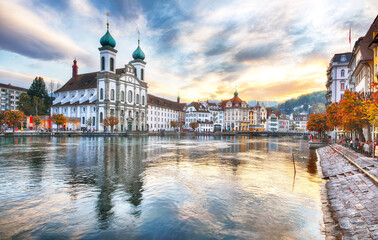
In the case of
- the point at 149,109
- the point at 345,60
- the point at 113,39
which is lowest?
the point at 149,109

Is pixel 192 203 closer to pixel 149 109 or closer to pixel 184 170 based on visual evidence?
pixel 184 170

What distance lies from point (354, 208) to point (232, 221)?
507cm

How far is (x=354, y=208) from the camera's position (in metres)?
10.1

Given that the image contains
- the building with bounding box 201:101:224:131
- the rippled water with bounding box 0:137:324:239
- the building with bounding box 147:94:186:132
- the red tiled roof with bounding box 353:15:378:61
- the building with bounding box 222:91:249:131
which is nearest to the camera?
the rippled water with bounding box 0:137:324:239

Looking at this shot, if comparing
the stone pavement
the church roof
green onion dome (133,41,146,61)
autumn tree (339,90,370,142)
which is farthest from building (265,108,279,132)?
the stone pavement

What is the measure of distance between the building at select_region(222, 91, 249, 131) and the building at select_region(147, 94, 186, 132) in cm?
2575

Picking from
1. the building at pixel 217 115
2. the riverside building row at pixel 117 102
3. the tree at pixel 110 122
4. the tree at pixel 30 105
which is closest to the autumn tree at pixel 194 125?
the riverside building row at pixel 117 102

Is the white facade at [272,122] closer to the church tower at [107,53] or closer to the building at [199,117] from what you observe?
the building at [199,117]

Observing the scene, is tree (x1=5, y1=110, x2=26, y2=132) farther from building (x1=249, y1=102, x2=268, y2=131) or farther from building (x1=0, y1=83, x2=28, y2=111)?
building (x1=249, y1=102, x2=268, y2=131)

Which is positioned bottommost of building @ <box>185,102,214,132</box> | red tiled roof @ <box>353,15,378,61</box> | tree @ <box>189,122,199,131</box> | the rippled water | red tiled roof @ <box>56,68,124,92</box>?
the rippled water

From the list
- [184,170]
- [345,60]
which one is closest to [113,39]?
[345,60]

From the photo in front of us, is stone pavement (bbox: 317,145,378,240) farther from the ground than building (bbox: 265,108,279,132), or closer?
closer

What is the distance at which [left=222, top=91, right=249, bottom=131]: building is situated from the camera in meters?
143

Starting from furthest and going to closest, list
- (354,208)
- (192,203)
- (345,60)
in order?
1. (345,60)
2. (192,203)
3. (354,208)
